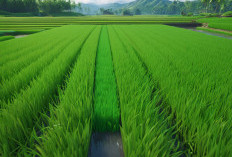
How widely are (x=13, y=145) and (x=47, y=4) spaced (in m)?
67.3

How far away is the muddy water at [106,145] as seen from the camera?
119cm

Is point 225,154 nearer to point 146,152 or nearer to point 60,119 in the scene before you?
point 146,152

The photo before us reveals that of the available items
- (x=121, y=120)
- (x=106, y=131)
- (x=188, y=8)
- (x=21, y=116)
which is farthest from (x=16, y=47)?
(x=188, y=8)

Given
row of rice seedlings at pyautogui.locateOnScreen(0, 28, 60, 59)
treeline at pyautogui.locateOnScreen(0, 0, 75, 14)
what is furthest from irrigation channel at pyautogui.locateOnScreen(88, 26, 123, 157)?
treeline at pyautogui.locateOnScreen(0, 0, 75, 14)

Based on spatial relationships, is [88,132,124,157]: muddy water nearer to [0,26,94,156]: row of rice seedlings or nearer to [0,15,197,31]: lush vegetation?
[0,26,94,156]: row of rice seedlings

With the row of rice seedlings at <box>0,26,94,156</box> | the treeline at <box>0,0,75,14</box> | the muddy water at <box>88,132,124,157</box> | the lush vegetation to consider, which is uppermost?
the treeline at <box>0,0,75,14</box>

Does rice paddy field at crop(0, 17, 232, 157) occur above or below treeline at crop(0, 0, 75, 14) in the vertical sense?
below

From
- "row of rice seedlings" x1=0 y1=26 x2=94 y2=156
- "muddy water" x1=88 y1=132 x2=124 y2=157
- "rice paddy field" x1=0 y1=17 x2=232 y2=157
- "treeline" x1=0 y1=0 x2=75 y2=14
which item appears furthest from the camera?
"treeline" x1=0 y1=0 x2=75 y2=14

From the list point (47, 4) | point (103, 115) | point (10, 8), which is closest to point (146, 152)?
point (103, 115)

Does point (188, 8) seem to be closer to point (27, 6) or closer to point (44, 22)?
point (27, 6)

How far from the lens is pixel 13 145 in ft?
3.54

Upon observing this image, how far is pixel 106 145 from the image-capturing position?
1274 millimetres

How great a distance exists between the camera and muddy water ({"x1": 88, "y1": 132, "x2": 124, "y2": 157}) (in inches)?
47.0

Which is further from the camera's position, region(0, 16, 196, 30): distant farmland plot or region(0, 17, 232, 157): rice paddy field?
region(0, 16, 196, 30): distant farmland plot
